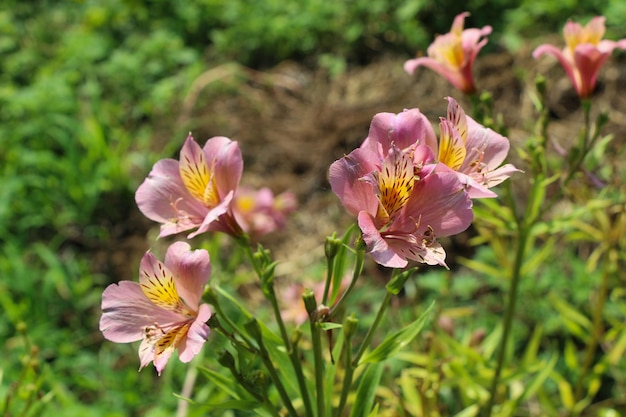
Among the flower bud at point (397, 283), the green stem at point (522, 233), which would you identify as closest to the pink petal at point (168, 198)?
the flower bud at point (397, 283)

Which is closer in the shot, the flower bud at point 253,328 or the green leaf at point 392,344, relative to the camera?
the flower bud at point 253,328

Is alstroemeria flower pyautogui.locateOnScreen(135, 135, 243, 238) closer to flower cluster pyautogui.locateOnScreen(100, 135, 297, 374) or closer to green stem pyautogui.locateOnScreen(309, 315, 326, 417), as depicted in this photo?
flower cluster pyautogui.locateOnScreen(100, 135, 297, 374)

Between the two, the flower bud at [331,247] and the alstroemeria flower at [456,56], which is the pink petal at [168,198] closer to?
the flower bud at [331,247]

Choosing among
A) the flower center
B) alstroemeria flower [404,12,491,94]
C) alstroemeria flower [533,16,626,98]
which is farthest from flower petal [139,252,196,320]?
alstroemeria flower [533,16,626,98]

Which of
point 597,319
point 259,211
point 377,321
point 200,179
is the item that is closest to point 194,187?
point 200,179

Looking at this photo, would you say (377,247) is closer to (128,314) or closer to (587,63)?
(128,314)

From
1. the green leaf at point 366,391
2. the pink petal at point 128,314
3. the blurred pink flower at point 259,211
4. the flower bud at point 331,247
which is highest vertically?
the flower bud at point 331,247
